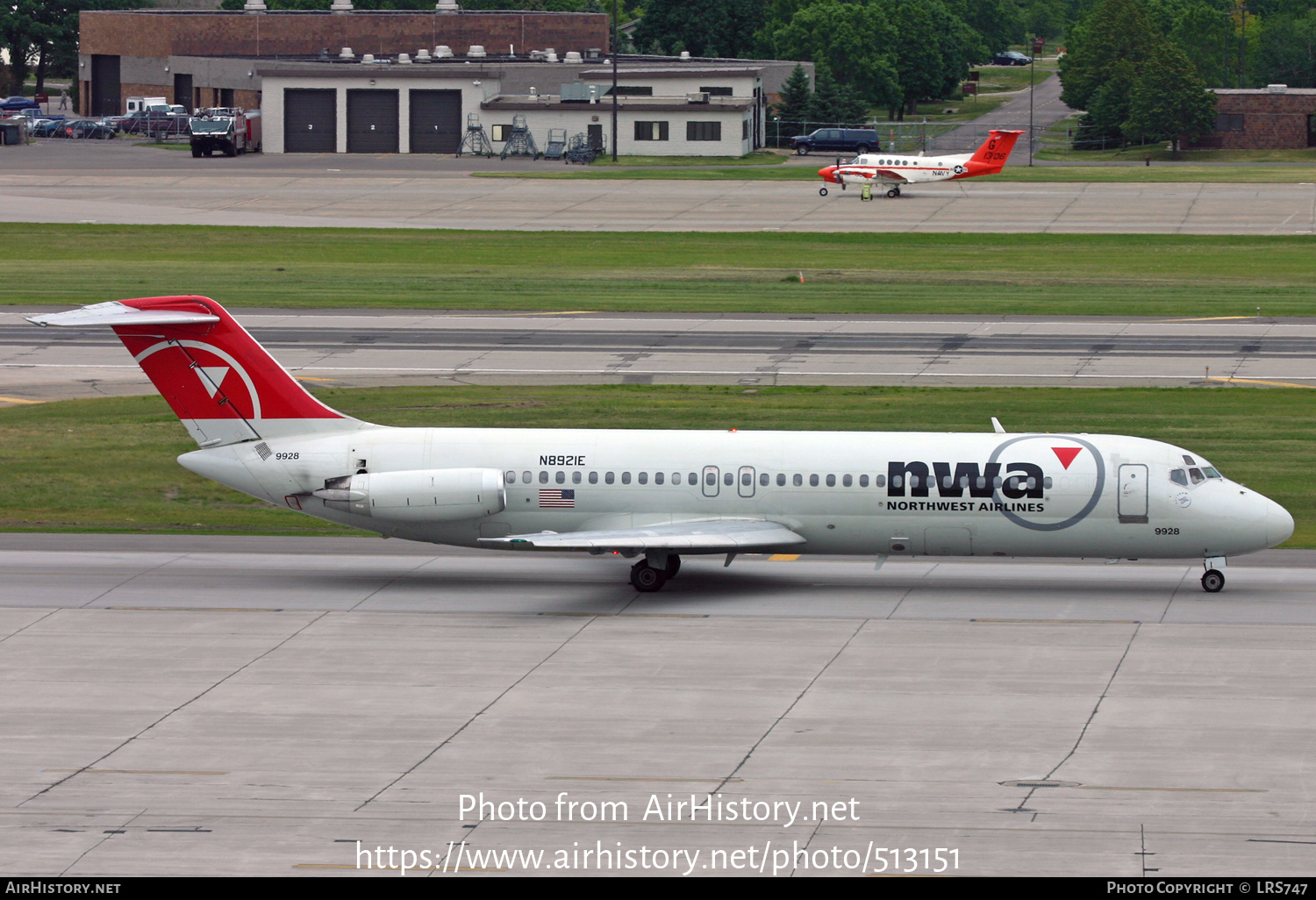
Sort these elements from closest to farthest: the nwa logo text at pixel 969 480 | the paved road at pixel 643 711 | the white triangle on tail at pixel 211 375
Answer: the paved road at pixel 643 711 < the nwa logo text at pixel 969 480 < the white triangle on tail at pixel 211 375

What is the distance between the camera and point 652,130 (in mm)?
133250

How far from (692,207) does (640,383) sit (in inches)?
2017

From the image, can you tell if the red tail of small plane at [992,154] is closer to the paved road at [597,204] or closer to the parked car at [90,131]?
the paved road at [597,204]

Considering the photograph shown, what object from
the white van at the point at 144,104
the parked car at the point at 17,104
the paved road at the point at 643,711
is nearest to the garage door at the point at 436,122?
the white van at the point at 144,104

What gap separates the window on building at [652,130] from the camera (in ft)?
437

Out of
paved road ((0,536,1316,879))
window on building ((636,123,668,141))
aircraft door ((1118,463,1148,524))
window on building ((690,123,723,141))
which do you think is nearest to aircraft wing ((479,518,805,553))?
paved road ((0,536,1316,879))

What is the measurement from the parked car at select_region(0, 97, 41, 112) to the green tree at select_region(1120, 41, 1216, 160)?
117 m

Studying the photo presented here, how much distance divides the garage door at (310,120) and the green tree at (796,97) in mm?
40528

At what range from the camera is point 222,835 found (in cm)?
2077

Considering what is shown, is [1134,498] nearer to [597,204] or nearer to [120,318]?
[120,318]

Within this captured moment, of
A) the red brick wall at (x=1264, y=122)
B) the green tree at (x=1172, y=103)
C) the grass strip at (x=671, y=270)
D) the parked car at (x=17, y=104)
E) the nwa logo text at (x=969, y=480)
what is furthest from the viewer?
the parked car at (x=17, y=104)

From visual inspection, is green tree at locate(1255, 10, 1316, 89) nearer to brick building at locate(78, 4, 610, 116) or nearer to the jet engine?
brick building at locate(78, 4, 610, 116)

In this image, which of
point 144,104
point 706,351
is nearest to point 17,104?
point 144,104

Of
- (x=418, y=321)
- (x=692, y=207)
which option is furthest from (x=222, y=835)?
(x=692, y=207)
